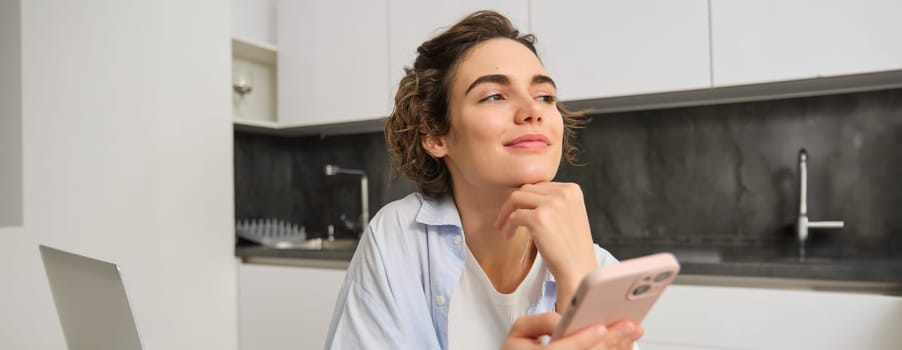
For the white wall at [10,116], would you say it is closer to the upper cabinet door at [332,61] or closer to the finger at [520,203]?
the upper cabinet door at [332,61]

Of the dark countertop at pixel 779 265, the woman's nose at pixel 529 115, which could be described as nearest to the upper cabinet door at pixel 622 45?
the dark countertop at pixel 779 265

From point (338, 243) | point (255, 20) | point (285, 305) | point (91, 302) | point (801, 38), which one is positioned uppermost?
point (255, 20)

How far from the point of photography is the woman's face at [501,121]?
90 centimetres

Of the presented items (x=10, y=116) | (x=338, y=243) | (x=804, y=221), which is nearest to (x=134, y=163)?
(x=10, y=116)

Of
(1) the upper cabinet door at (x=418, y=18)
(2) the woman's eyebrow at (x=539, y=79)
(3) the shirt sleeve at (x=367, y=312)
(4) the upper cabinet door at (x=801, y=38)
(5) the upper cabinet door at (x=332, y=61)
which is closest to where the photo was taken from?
(3) the shirt sleeve at (x=367, y=312)

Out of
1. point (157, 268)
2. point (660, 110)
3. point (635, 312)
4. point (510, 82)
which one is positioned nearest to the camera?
point (635, 312)

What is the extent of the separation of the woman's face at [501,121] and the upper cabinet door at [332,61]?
123 centimetres

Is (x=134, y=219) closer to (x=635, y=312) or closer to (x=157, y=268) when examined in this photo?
(x=157, y=268)

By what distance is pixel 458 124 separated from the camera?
98 centimetres

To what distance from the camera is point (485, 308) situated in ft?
3.22

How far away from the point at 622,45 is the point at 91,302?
5.02ft

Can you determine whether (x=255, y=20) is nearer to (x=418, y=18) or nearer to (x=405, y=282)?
(x=418, y=18)

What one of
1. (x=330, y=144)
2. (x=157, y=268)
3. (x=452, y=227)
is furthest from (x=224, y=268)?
(x=452, y=227)

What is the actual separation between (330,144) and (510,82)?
1938mm
